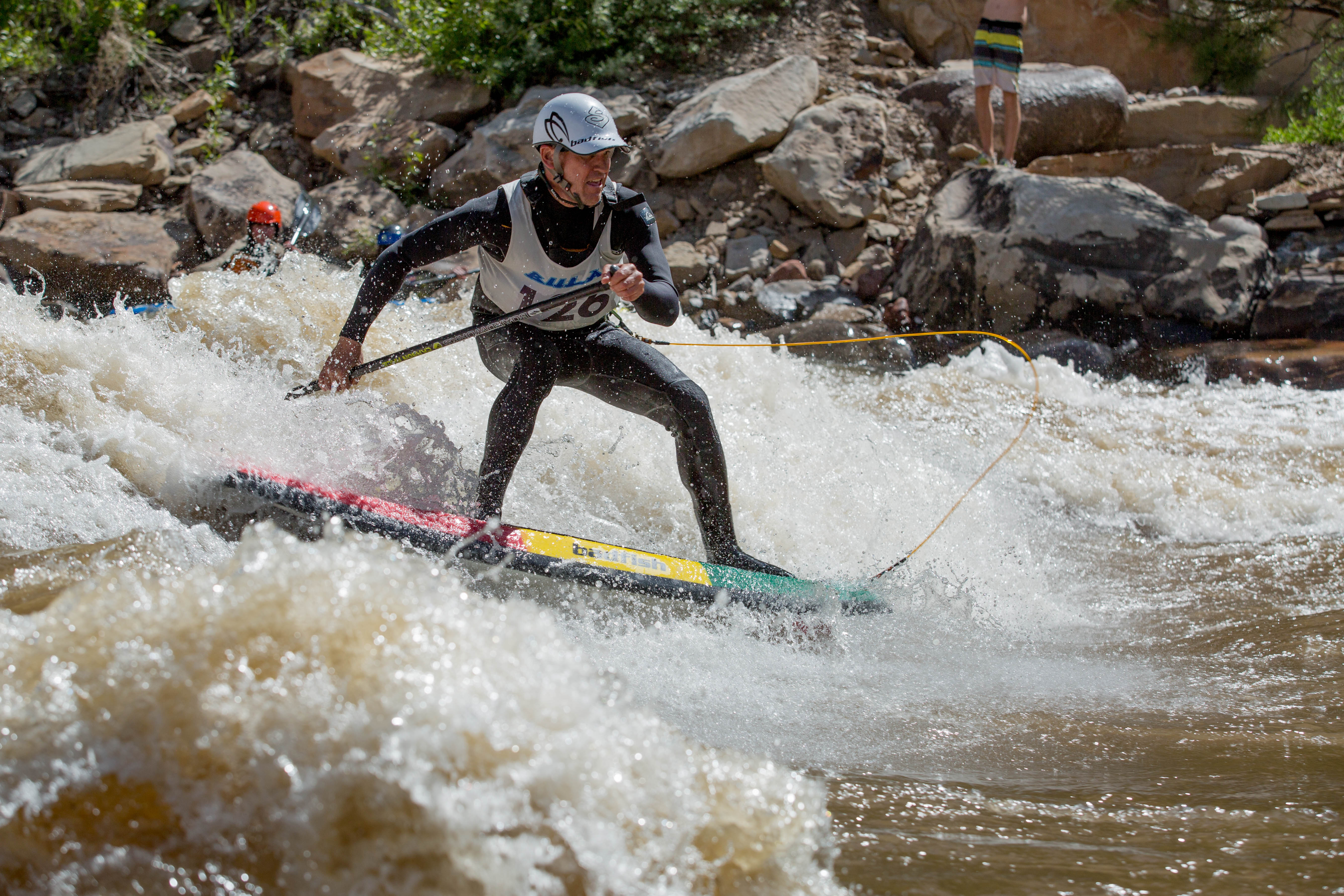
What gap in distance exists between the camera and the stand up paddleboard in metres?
3.14

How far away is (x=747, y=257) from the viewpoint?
Result: 836 centimetres

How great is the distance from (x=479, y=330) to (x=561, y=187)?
547mm

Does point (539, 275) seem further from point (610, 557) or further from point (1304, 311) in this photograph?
point (1304, 311)

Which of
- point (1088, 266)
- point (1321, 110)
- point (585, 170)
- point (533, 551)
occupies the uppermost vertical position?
point (1321, 110)

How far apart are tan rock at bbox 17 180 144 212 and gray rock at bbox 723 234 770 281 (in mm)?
5363

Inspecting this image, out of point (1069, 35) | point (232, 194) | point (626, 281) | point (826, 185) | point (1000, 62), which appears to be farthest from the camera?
point (1069, 35)

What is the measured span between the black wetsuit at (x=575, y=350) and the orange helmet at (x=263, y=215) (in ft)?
13.5

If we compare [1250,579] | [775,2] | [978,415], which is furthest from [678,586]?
[775,2]

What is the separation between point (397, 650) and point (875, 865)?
0.83 m

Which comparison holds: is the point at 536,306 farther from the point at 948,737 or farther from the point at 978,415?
the point at 978,415

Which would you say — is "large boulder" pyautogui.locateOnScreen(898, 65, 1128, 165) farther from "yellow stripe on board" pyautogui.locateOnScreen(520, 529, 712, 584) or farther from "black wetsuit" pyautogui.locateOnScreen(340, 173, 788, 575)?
"yellow stripe on board" pyautogui.locateOnScreen(520, 529, 712, 584)

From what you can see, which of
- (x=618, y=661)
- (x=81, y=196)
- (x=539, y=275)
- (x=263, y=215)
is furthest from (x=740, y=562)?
(x=81, y=196)

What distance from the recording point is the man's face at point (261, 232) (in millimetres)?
6801

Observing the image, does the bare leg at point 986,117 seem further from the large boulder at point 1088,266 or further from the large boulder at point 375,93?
the large boulder at point 375,93
